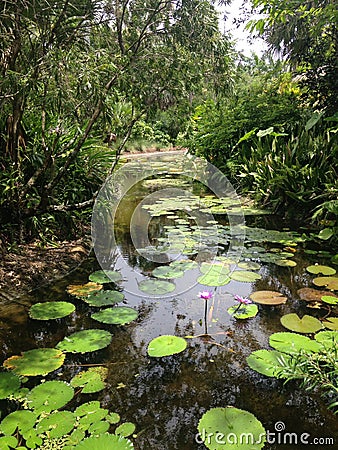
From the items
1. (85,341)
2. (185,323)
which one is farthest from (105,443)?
(185,323)

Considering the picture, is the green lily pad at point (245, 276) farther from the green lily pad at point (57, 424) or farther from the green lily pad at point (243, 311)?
the green lily pad at point (57, 424)

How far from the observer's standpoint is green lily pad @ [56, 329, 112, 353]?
5.59 ft

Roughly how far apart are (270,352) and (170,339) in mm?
479

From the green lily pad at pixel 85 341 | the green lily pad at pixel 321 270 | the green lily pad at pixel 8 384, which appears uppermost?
the green lily pad at pixel 321 270

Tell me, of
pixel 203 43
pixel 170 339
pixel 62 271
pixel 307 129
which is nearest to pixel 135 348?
pixel 170 339

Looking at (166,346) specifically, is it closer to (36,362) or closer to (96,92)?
(36,362)

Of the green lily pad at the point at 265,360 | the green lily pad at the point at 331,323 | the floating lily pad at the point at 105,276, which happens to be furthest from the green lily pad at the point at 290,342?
the floating lily pad at the point at 105,276

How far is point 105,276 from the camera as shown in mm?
2645

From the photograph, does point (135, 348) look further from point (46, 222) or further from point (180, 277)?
point (46, 222)

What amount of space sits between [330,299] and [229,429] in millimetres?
1258

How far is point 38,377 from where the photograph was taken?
1.52 metres

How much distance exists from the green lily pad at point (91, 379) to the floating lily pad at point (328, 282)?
62.4 inches

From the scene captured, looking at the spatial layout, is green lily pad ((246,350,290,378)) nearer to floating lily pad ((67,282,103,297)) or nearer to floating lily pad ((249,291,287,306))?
floating lily pad ((249,291,287,306))

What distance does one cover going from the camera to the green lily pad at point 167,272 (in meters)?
2.65
